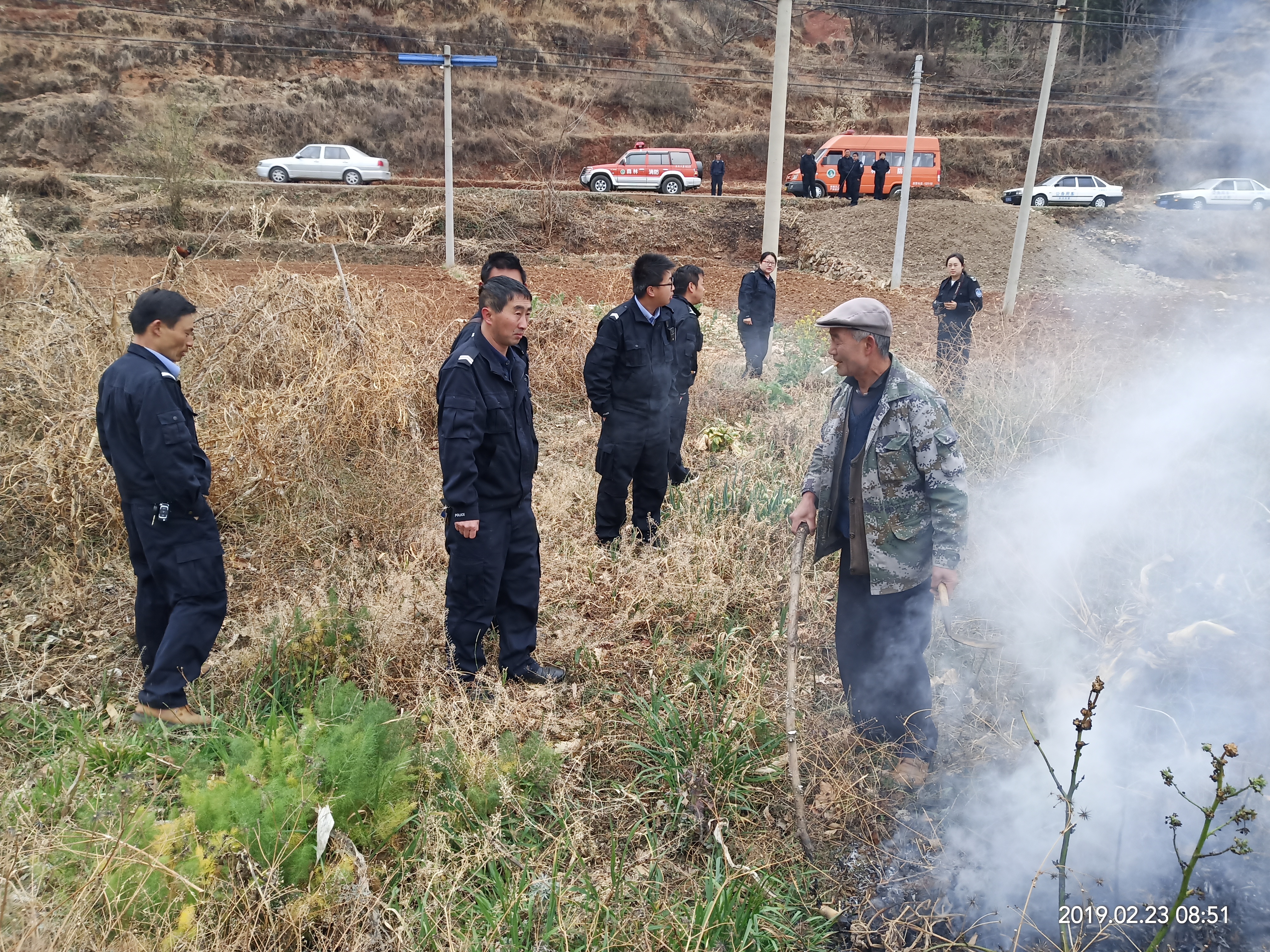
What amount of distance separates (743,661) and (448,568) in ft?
4.69

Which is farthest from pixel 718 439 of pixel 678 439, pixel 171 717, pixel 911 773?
pixel 171 717

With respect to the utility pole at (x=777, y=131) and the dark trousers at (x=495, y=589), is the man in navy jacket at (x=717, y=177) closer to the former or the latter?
the utility pole at (x=777, y=131)

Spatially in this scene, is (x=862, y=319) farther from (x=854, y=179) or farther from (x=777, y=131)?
(x=854, y=179)

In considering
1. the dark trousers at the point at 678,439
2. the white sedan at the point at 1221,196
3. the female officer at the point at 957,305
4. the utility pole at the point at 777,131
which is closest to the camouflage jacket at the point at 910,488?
the dark trousers at the point at 678,439

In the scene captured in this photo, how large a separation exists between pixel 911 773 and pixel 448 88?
15.8 m

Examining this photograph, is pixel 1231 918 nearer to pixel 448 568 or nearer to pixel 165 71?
pixel 448 568

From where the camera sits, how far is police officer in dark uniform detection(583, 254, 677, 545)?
15.0ft

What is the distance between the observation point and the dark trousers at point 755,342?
883 cm

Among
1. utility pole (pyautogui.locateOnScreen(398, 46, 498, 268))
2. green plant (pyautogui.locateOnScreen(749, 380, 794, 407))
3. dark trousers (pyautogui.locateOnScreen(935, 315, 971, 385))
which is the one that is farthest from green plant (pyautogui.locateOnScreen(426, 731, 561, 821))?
utility pole (pyautogui.locateOnScreen(398, 46, 498, 268))

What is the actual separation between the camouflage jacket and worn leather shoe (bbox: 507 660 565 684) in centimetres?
153

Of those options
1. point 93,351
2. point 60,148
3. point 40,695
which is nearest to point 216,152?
point 60,148

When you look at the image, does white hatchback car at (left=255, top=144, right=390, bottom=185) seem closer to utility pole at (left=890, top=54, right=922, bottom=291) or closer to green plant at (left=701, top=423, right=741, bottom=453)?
utility pole at (left=890, top=54, right=922, bottom=291)

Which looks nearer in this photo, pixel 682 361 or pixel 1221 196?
pixel 682 361

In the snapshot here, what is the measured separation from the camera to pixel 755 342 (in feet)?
29.2
